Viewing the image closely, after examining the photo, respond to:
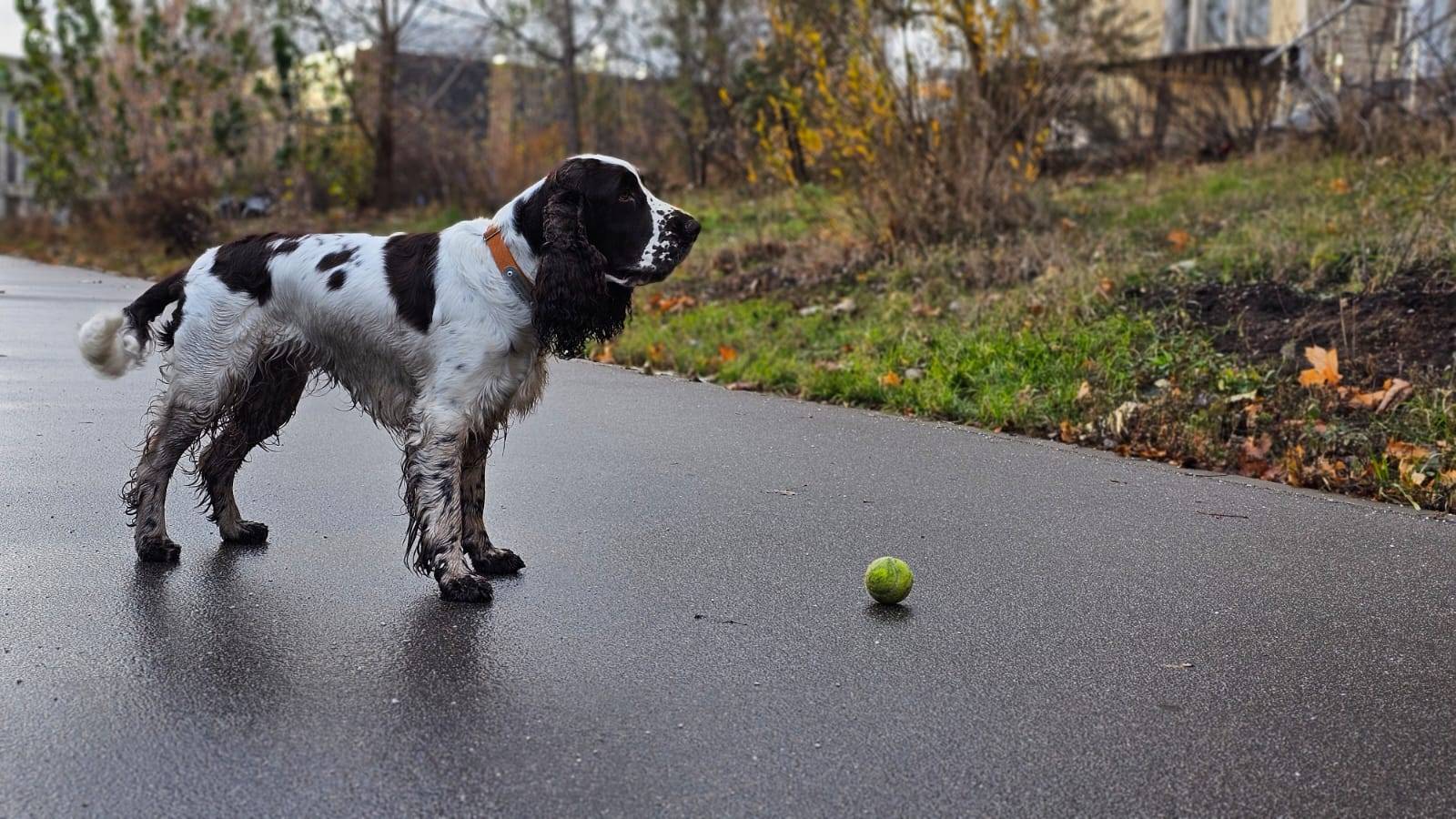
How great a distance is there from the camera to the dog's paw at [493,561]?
503cm

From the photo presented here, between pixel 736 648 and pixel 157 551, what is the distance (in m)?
2.12

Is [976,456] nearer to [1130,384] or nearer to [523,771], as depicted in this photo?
[1130,384]

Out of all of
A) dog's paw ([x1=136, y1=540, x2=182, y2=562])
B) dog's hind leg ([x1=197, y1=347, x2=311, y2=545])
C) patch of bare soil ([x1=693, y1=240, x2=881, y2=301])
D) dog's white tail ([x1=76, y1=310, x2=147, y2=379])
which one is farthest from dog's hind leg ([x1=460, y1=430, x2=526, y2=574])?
patch of bare soil ([x1=693, y1=240, x2=881, y2=301])

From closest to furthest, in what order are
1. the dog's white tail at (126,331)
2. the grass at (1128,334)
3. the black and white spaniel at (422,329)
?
the black and white spaniel at (422,329), the dog's white tail at (126,331), the grass at (1128,334)

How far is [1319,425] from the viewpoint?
23.4ft

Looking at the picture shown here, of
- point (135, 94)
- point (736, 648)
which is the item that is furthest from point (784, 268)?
point (135, 94)

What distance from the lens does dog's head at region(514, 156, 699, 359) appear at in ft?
15.6

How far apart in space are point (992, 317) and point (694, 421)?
241cm

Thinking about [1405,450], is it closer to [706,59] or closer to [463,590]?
[463,590]

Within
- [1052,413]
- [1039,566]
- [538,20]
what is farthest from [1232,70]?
[1039,566]

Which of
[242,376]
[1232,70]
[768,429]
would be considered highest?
[1232,70]

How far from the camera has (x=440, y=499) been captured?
4.75m

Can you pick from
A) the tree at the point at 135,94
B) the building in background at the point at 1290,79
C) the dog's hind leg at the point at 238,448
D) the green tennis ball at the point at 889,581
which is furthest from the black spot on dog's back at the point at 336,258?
the tree at the point at 135,94

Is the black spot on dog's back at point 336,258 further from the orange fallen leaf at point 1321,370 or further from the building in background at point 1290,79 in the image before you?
the building in background at point 1290,79
